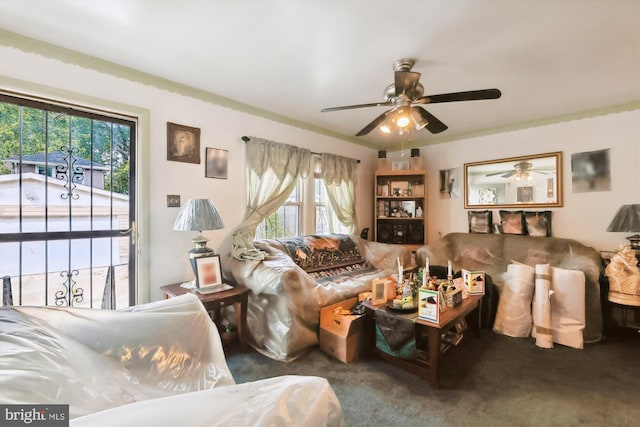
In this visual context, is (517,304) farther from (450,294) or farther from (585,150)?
(585,150)

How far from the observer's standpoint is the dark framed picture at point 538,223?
344 centimetres

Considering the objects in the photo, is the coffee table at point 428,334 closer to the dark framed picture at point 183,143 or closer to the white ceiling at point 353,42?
the white ceiling at point 353,42

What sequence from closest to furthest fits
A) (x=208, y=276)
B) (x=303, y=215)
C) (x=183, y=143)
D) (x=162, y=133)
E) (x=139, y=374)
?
(x=139, y=374)
(x=208, y=276)
(x=162, y=133)
(x=183, y=143)
(x=303, y=215)

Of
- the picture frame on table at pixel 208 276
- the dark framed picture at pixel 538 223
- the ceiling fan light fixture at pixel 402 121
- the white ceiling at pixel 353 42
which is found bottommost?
the picture frame on table at pixel 208 276

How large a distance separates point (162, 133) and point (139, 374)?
2.04 meters

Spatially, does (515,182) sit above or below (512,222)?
above

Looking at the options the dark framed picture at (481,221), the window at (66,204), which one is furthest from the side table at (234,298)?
the dark framed picture at (481,221)

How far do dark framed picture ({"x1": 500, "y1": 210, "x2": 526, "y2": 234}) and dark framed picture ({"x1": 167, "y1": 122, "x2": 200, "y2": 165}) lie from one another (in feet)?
12.9

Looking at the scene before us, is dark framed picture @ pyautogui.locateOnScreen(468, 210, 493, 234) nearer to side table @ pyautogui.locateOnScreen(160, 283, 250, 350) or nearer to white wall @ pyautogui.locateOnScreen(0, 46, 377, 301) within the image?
white wall @ pyautogui.locateOnScreen(0, 46, 377, 301)

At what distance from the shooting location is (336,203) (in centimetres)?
405

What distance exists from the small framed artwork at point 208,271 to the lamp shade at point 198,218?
0.30 m

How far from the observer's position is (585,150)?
321cm

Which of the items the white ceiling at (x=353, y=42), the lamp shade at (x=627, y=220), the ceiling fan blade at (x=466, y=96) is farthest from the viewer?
the lamp shade at (x=627, y=220)

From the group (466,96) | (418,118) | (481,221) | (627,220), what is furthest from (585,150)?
(418,118)
